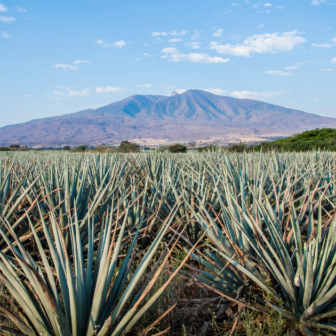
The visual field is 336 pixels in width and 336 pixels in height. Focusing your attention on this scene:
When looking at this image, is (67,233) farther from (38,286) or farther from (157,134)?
(157,134)

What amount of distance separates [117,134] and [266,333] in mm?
174049

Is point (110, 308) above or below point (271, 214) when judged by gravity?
below

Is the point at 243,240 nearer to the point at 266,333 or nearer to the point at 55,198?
the point at 266,333

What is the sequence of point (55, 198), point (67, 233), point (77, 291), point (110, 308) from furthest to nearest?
point (55, 198), point (67, 233), point (110, 308), point (77, 291)

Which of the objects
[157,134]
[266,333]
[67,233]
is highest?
[157,134]

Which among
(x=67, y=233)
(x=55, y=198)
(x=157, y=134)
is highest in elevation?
(x=157, y=134)

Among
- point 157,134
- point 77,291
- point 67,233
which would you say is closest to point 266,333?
point 77,291

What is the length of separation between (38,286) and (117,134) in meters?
174

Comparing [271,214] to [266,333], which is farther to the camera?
[271,214]

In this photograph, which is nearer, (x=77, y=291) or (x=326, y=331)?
(x=77, y=291)

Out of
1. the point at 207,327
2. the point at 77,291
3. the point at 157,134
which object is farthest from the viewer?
the point at 157,134

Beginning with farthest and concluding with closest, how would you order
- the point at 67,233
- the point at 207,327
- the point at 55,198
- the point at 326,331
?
1. the point at 55,198
2. the point at 67,233
3. the point at 207,327
4. the point at 326,331

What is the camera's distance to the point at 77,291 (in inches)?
43.4

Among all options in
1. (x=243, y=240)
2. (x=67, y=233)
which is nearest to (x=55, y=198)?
(x=67, y=233)
